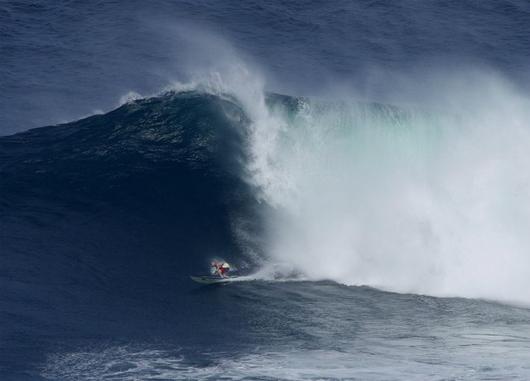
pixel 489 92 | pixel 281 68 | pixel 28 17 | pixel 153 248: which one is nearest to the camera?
pixel 153 248

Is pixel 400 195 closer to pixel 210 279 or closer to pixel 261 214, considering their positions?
pixel 261 214

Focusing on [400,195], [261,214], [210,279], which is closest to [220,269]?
[210,279]

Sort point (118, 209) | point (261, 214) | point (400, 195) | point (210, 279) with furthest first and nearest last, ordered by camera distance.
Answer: point (400, 195), point (261, 214), point (118, 209), point (210, 279)

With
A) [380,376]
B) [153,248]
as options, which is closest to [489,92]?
[153,248]

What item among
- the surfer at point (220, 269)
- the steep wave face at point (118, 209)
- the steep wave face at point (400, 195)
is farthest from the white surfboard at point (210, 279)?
the steep wave face at point (400, 195)

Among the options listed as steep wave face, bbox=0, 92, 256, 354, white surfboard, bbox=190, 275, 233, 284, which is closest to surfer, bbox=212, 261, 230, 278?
white surfboard, bbox=190, 275, 233, 284

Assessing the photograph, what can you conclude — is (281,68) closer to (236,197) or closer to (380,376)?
(236,197)
